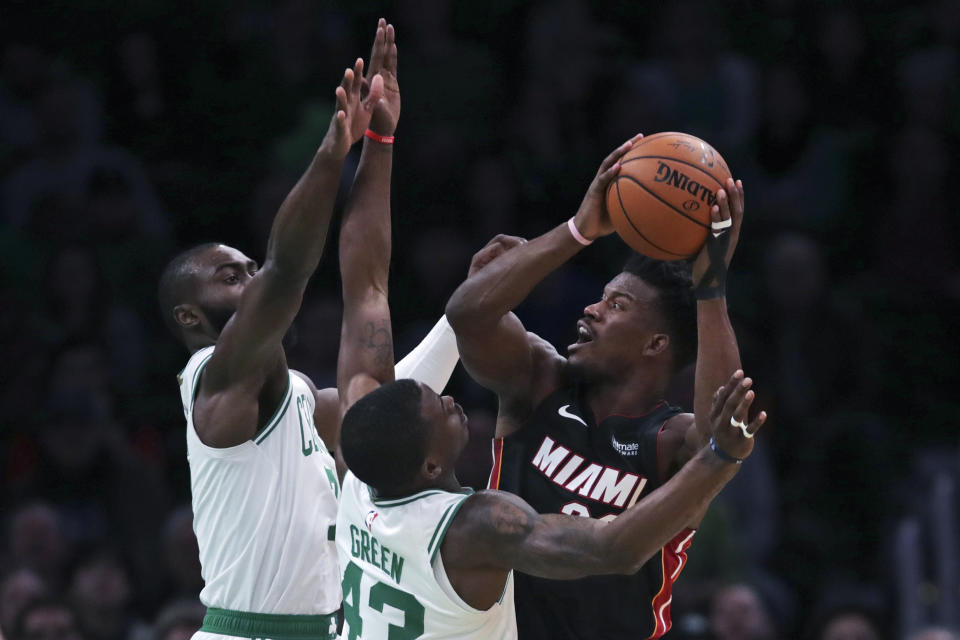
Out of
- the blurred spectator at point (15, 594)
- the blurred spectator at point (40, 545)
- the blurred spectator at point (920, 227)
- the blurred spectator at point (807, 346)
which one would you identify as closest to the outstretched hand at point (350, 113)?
the blurred spectator at point (15, 594)

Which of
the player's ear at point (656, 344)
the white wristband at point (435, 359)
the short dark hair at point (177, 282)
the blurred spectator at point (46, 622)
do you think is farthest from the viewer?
the blurred spectator at point (46, 622)

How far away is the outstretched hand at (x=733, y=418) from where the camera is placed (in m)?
4.40

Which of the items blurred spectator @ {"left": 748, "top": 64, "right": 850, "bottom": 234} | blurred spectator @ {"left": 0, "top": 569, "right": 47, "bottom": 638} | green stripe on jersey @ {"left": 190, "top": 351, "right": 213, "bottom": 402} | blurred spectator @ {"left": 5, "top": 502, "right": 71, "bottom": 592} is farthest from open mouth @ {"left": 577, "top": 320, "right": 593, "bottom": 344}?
blurred spectator @ {"left": 748, "top": 64, "right": 850, "bottom": 234}

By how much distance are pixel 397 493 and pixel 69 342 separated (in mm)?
5236

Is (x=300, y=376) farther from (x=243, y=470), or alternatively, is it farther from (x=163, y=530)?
(x=163, y=530)

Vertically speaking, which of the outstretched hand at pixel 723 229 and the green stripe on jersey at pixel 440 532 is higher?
the outstretched hand at pixel 723 229

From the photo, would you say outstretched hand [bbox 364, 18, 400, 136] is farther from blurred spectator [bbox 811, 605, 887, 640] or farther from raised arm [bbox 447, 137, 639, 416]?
blurred spectator [bbox 811, 605, 887, 640]

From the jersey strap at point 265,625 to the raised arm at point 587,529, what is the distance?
100 cm

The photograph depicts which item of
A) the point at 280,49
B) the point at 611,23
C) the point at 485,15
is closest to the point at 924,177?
the point at 611,23

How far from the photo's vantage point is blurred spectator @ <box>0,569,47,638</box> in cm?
815

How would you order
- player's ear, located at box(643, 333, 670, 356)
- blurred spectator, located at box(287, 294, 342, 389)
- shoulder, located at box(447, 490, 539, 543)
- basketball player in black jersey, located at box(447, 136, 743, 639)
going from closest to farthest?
1. shoulder, located at box(447, 490, 539, 543)
2. basketball player in black jersey, located at box(447, 136, 743, 639)
3. player's ear, located at box(643, 333, 670, 356)
4. blurred spectator, located at box(287, 294, 342, 389)

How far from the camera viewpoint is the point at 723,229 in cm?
474

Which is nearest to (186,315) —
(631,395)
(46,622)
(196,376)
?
(196,376)

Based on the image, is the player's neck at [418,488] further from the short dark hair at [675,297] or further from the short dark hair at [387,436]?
the short dark hair at [675,297]
